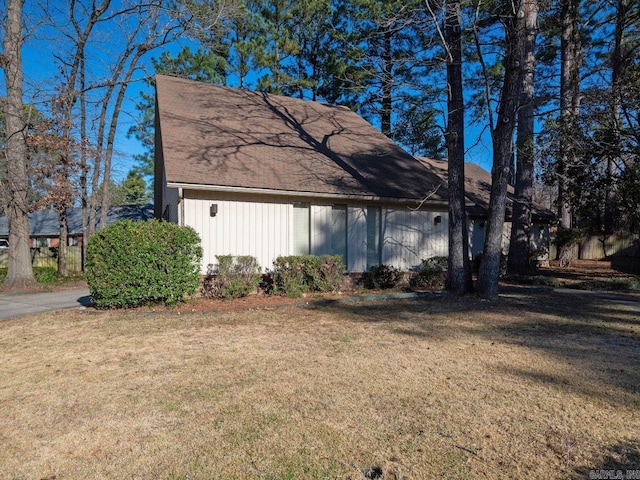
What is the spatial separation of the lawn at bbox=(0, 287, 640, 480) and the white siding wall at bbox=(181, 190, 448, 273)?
3325mm

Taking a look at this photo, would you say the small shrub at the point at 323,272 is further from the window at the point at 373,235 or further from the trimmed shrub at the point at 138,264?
the trimmed shrub at the point at 138,264

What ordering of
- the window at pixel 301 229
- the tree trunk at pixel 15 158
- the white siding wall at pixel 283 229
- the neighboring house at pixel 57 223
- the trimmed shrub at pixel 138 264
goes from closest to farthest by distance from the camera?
Result: the trimmed shrub at pixel 138 264
the white siding wall at pixel 283 229
the window at pixel 301 229
the tree trunk at pixel 15 158
the neighboring house at pixel 57 223

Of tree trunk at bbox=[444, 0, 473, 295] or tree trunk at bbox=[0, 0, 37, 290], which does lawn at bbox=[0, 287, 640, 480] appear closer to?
tree trunk at bbox=[444, 0, 473, 295]

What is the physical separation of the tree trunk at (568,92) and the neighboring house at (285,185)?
3676 mm

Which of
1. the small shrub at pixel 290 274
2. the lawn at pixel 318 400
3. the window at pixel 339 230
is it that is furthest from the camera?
the window at pixel 339 230

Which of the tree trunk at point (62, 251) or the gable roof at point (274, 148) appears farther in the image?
the tree trunk at point (62, 251)

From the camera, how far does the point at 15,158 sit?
39.8ft

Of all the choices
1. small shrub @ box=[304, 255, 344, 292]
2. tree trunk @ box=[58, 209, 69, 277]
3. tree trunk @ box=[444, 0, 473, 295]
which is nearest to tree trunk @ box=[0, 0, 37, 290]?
tree trunk @ box=[58, 209, 69, 277]

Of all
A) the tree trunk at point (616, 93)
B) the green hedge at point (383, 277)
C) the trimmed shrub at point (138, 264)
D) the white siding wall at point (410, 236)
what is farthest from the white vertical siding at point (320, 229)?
the tree trunk at point (616, 93)

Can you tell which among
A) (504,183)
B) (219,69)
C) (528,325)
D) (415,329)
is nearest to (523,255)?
(504,183)

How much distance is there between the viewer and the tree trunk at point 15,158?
1202 cm

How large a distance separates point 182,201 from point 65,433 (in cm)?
669

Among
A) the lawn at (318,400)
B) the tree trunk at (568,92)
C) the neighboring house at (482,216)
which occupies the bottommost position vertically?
the lawn at (318,400)

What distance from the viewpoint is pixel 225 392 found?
379cm
